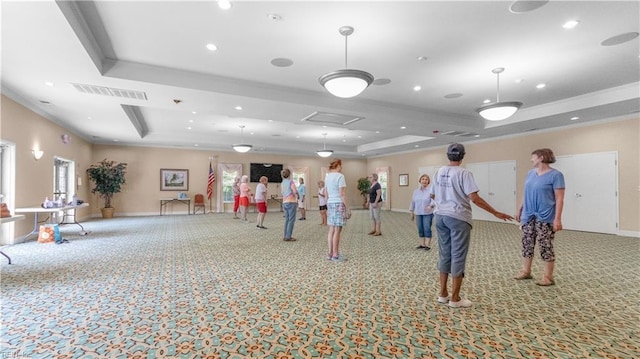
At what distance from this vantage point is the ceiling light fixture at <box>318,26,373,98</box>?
14.4 feet

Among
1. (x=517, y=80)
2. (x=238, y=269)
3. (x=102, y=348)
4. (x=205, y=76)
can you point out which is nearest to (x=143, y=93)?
(x=205, y=76)

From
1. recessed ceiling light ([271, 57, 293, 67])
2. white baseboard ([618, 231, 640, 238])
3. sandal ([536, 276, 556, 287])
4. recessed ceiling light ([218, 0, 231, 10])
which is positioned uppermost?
recessed ceiling light ([218, 0, 231, 10])

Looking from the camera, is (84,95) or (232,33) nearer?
(232,33)

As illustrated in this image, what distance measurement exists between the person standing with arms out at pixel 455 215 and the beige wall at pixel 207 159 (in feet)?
25.9

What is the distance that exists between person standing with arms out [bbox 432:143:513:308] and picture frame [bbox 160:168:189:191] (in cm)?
1376

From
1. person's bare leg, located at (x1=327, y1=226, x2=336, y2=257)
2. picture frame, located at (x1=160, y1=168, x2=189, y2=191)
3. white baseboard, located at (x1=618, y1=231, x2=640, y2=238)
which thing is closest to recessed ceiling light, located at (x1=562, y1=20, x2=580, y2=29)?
person's bare leg, located at (x1=327, y1=226, x2=336, y2=257)

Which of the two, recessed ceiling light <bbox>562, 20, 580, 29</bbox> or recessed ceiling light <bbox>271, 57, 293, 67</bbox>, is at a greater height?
recessed ceiling light <bbox>562, 20, 580, 29</bbox>

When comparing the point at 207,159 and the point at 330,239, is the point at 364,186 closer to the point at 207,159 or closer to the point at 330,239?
the point at 207,159

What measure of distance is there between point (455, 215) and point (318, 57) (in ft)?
11.4

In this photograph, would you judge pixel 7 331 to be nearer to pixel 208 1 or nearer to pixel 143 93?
pixel 208 1

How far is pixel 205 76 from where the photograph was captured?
19.8 feet

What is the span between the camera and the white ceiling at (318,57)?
154 inches

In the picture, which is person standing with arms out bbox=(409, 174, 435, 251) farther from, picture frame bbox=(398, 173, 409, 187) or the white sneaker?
picture frame bbox=(398, 173, 409, 187)

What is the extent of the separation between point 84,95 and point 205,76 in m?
2.73
